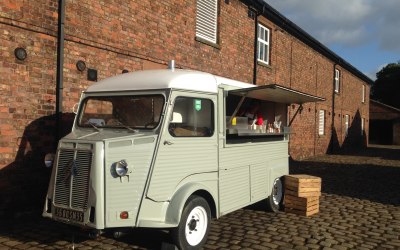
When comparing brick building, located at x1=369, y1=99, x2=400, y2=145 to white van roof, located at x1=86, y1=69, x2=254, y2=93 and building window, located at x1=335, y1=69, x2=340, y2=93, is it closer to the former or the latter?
building window, located at x1=335, y1=69, x2=340, y2=93

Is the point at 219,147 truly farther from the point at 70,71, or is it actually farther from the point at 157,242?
the point at 70,71

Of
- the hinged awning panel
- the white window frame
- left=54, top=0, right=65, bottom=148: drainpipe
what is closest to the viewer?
the hinged awning panel

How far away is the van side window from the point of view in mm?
5352

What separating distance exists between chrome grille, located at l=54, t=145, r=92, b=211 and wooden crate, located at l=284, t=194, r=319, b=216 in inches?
178

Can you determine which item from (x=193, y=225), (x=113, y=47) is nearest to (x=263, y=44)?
(x=113, y=47)

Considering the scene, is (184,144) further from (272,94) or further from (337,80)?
(337,80)

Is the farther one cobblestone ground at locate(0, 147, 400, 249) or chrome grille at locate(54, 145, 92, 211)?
cobblestone ground at locate(0, 147, 400, 249)

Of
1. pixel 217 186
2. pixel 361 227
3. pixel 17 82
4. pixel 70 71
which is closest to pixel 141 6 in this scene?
pixel 70 71

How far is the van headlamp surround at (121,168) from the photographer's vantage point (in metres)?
4.68

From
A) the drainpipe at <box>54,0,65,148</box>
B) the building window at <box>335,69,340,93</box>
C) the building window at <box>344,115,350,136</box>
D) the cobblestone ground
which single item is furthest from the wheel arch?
the building window at <box>344,115,350,136</box>

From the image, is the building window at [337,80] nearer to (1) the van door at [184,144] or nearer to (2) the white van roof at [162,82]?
(2) the white van roof at [162,82]

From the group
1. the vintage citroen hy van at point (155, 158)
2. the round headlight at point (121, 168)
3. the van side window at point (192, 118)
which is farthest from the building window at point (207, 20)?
the round headlight at point (121, 168)

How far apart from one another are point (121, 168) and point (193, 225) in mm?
1380

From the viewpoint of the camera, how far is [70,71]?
25.4 ft
